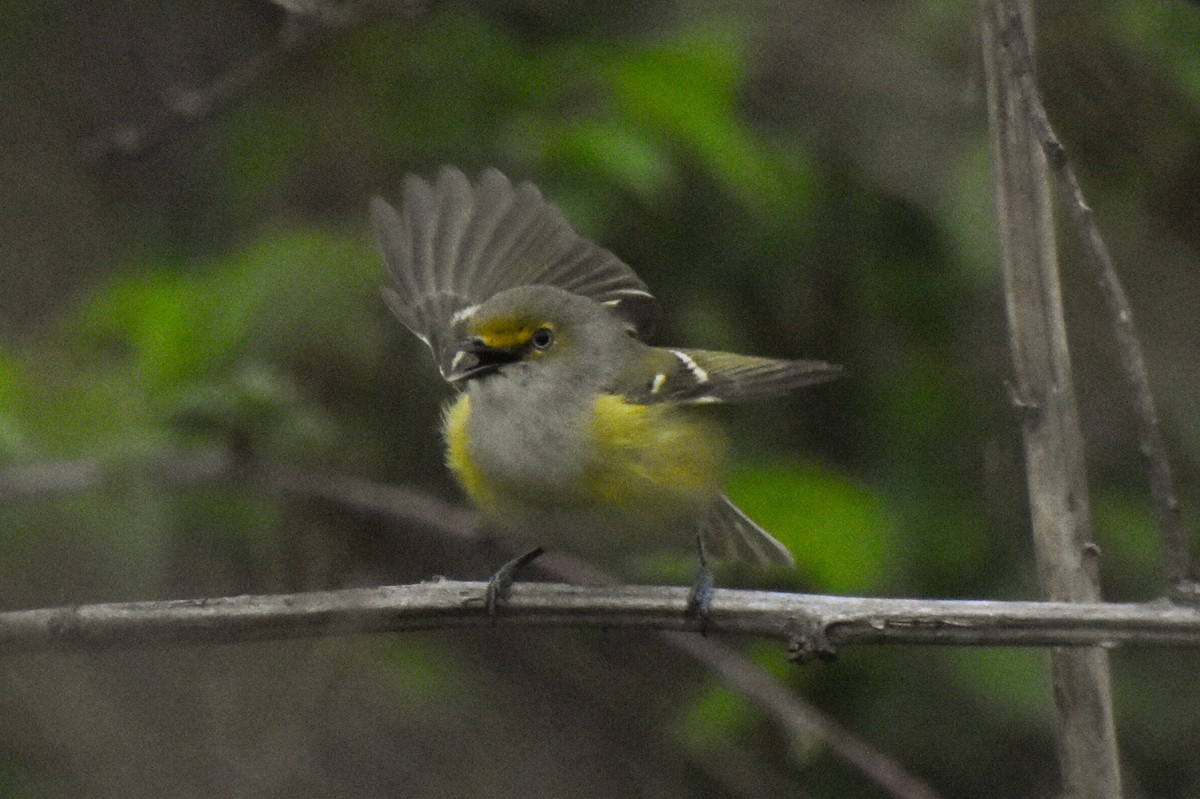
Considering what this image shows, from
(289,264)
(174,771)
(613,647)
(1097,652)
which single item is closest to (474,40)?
(289,264)

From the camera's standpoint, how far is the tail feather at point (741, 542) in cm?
375

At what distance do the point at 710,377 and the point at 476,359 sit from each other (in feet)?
1.90

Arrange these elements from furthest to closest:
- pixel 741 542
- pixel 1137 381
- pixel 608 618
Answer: pixel 741 542 → pixel 608 618 → pixel 1137 381

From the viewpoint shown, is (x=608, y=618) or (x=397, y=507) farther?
(x=397, y=507)

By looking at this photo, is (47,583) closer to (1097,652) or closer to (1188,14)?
(1097,652)

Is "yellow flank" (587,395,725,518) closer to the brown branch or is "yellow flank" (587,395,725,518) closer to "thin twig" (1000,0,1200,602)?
the brown branch

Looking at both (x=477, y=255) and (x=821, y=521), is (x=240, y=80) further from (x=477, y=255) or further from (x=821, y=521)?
(x=821, y=521)

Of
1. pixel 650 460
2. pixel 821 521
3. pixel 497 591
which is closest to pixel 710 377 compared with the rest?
pixel 650 460

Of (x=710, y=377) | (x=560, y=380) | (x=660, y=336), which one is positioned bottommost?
(x=560, y=380)

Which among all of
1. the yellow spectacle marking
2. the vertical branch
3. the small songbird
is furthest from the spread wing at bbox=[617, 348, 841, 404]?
the vertical branch

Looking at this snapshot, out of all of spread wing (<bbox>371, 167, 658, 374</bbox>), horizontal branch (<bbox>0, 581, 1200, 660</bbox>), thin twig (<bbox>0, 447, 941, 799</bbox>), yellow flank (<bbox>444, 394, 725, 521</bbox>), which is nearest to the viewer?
horizontal branch (<bbox>0, 581, 1200, 660</bbox>)

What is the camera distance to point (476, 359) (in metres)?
3.56

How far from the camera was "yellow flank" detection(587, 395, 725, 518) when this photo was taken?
11.0ft

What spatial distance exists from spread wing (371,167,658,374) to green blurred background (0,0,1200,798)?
0.62 feet
